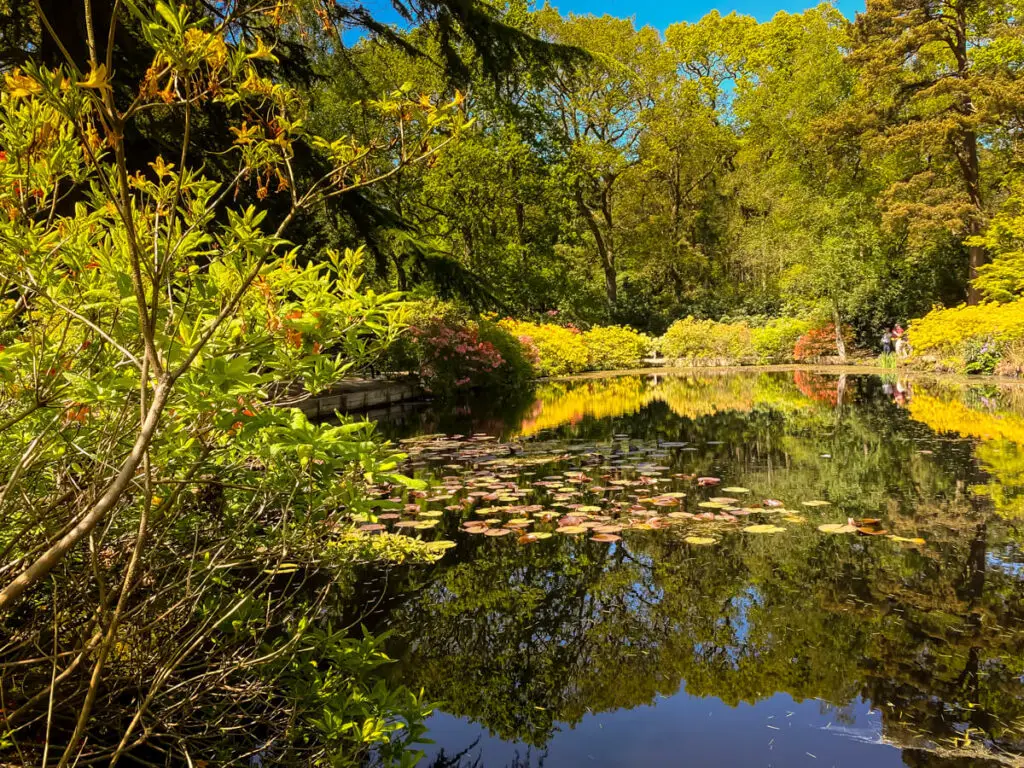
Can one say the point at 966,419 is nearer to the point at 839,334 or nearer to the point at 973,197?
the point at 839,334

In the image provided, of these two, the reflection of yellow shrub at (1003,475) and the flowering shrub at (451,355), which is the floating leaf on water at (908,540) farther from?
the flowering shrub at (451,355)

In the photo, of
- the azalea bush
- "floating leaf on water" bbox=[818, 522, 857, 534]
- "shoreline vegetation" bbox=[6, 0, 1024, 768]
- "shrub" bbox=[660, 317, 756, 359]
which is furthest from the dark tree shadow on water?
"shrub" bbox=[660, 317, 756, 359]

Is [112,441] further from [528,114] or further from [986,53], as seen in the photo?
[986,53]

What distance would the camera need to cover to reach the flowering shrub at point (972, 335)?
1271cm

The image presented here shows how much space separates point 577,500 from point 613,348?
56.9 feet

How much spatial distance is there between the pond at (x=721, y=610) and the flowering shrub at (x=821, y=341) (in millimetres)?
15355

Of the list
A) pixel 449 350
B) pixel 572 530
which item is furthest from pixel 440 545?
pixel 449 350

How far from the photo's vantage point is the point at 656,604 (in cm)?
311

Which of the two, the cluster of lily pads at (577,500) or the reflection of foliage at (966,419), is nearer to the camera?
the cluster of lily pads at (577,500)

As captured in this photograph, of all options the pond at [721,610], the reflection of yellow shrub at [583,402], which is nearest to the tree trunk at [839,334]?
the reflection of yellow shrub at [583,402]

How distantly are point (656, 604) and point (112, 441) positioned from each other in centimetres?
247

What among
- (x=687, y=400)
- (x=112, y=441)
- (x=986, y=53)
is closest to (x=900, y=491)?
(x=112, y=441)

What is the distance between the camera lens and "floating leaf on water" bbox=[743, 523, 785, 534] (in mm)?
4082

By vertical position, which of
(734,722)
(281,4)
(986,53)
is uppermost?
(986,53)
